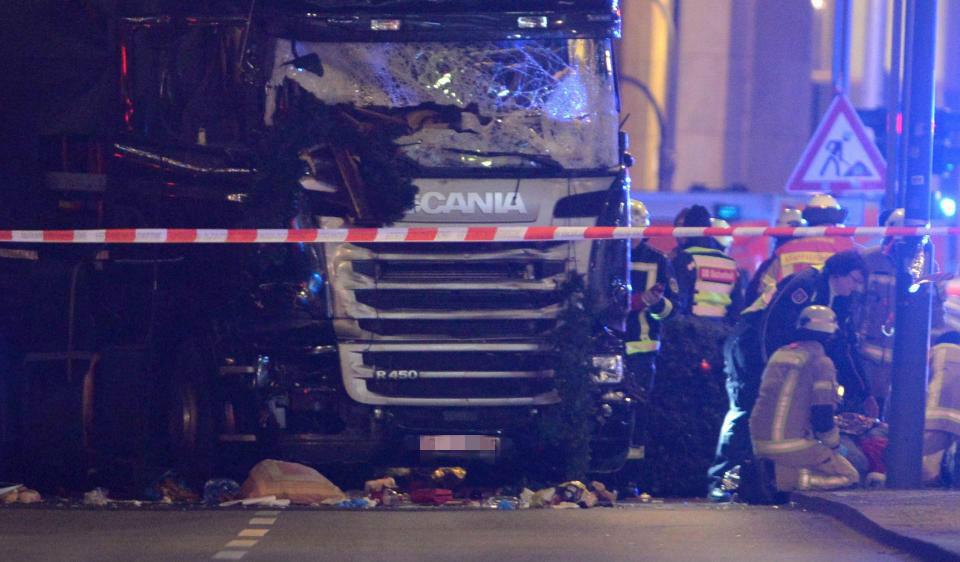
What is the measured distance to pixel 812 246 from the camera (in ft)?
40.8

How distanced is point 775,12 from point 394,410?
1887cm

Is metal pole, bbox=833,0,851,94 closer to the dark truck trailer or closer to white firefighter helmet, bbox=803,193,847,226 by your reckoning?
white firefighter helmet, bbox=803,193,847,226

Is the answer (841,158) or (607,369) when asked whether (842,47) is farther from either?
(607,369)

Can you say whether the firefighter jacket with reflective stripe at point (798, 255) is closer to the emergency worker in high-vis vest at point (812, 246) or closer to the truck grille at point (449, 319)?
the emergency worker in high-vis vest at point (812, 246)

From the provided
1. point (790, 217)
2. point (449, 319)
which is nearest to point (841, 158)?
point (790, 217)

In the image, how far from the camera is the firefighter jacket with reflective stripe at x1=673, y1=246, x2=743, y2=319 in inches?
477

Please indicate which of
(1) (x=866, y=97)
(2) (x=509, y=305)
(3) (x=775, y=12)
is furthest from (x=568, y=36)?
(1) (x=866, y=97)

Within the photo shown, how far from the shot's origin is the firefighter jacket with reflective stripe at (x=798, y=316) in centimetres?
989

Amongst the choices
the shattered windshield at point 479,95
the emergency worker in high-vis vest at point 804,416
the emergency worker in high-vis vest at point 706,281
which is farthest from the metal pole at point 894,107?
the shattered windshield at point 479,95

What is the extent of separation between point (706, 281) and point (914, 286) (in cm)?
297

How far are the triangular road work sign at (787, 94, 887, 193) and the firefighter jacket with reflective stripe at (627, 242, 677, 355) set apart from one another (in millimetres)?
2879

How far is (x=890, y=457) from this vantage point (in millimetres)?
9359

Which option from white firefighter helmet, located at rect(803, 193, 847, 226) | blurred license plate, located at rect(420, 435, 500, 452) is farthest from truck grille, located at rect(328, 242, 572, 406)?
white firefighter helmet, located at rect(803, 193, 847, 226)

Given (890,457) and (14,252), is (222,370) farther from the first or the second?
(890,457)
